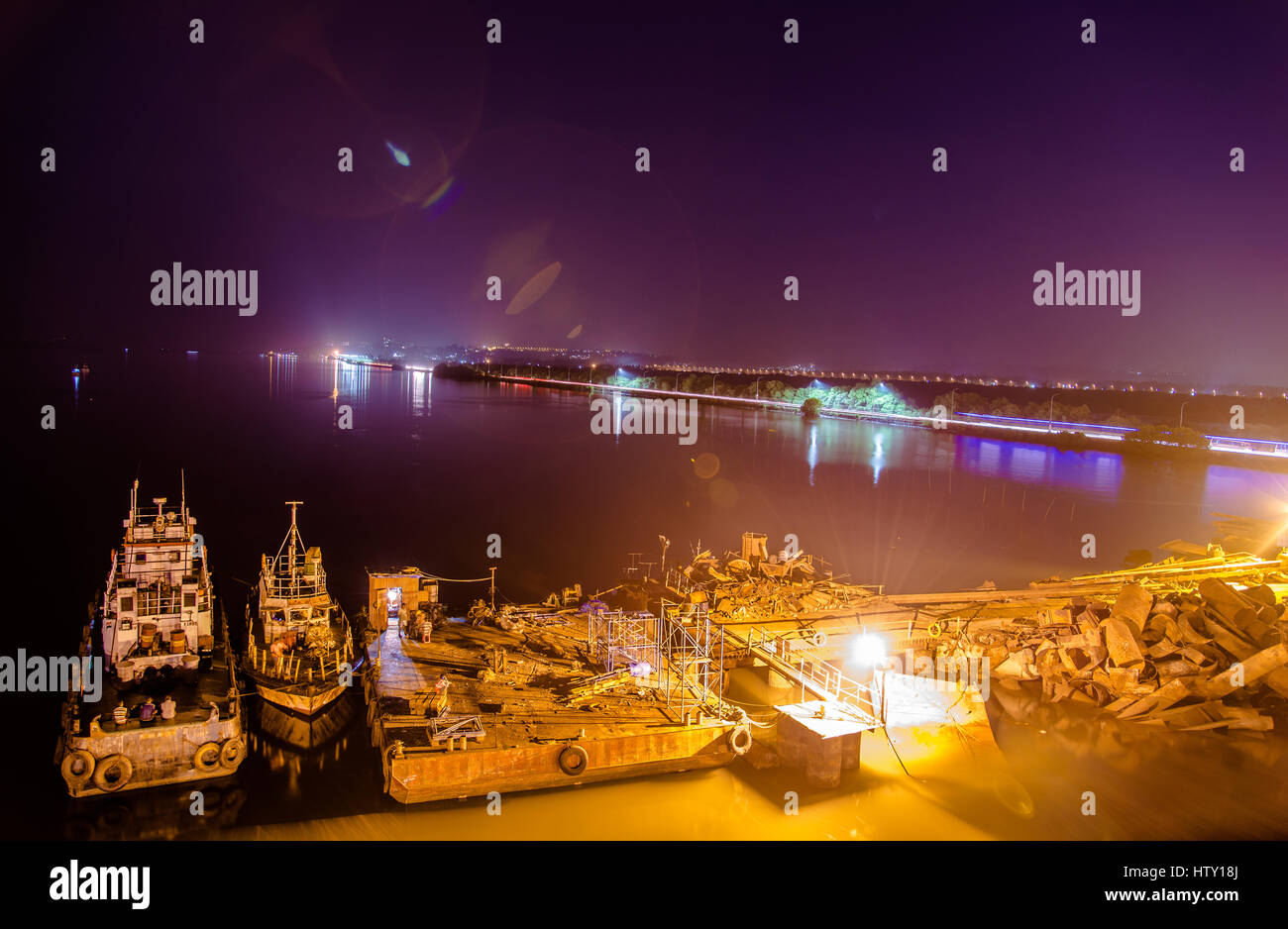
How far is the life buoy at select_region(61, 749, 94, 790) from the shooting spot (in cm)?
1562

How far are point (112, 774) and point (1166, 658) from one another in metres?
26.4

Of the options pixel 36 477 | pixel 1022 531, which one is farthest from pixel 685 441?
pixel 36 477

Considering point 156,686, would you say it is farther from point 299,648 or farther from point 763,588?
point 763,588

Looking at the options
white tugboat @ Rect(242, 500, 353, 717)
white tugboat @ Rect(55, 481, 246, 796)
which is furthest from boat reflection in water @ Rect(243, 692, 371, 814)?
white tugboat @ Rect(55, 481, 246, 796)

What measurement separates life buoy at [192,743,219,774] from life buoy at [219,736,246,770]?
0.13 meters

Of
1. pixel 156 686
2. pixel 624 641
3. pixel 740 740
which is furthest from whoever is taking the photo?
pixel 624 641

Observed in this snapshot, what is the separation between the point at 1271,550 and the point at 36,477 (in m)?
80.2

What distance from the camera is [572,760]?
51.3 ft

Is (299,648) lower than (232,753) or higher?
higher

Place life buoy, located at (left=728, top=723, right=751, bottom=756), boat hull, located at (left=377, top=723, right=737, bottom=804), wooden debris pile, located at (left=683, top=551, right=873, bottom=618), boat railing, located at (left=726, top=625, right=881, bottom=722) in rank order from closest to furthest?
boat hull, located at (left=377, top=723, right=737, bottom=804)
life buoy, located at (left=728, top=723, right=751, bottom=756)
boat railing, located at (left=726, top=625, right=881, bottom=722)
wooden debris pile, located at (left=683, top=551, right=873, bottom=618)

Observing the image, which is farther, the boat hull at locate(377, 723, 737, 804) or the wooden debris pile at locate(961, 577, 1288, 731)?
the wooden debris pile at locate(961, 577, 1288, 731)

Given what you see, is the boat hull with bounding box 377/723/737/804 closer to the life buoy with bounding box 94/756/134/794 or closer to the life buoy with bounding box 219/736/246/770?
the life buoy with bounding box 219/736/246/770

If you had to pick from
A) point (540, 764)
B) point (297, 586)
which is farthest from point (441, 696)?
point (297, 586)
